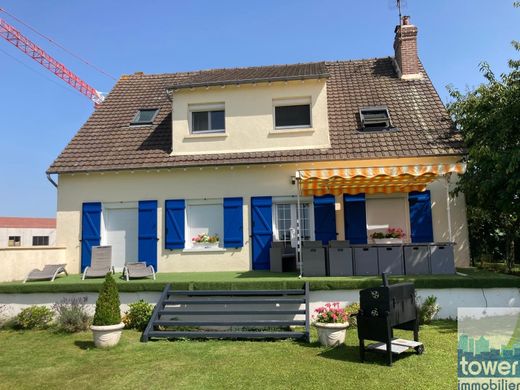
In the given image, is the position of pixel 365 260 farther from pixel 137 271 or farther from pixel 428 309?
pixel 137 271

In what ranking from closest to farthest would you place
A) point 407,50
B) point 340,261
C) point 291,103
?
point 340,261, point 291,103, point 407,50

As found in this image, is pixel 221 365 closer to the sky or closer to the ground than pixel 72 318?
closer to the ground

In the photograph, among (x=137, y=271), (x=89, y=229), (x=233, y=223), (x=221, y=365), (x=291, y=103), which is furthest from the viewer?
(x=291, y=103)

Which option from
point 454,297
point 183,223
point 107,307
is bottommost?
point 454,297

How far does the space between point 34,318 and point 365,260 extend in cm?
907

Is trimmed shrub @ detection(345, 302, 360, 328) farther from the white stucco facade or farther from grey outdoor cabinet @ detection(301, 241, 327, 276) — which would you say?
the white stucco facade

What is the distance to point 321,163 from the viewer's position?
49.5ft

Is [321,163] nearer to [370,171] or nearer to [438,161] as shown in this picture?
[370,171]

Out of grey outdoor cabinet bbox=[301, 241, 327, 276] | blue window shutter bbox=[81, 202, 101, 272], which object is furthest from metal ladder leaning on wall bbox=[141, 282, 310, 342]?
blue window shutter bbox=[81, 202, 101, 272]

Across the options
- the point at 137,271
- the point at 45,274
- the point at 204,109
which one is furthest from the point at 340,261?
the point at 45,274

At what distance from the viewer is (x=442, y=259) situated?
38.0 feet

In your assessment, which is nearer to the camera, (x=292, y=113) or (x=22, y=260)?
(x=22, y=260)

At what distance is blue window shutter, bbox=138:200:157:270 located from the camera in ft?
50.6

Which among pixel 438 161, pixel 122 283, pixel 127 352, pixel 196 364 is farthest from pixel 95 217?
pixel 438 161
